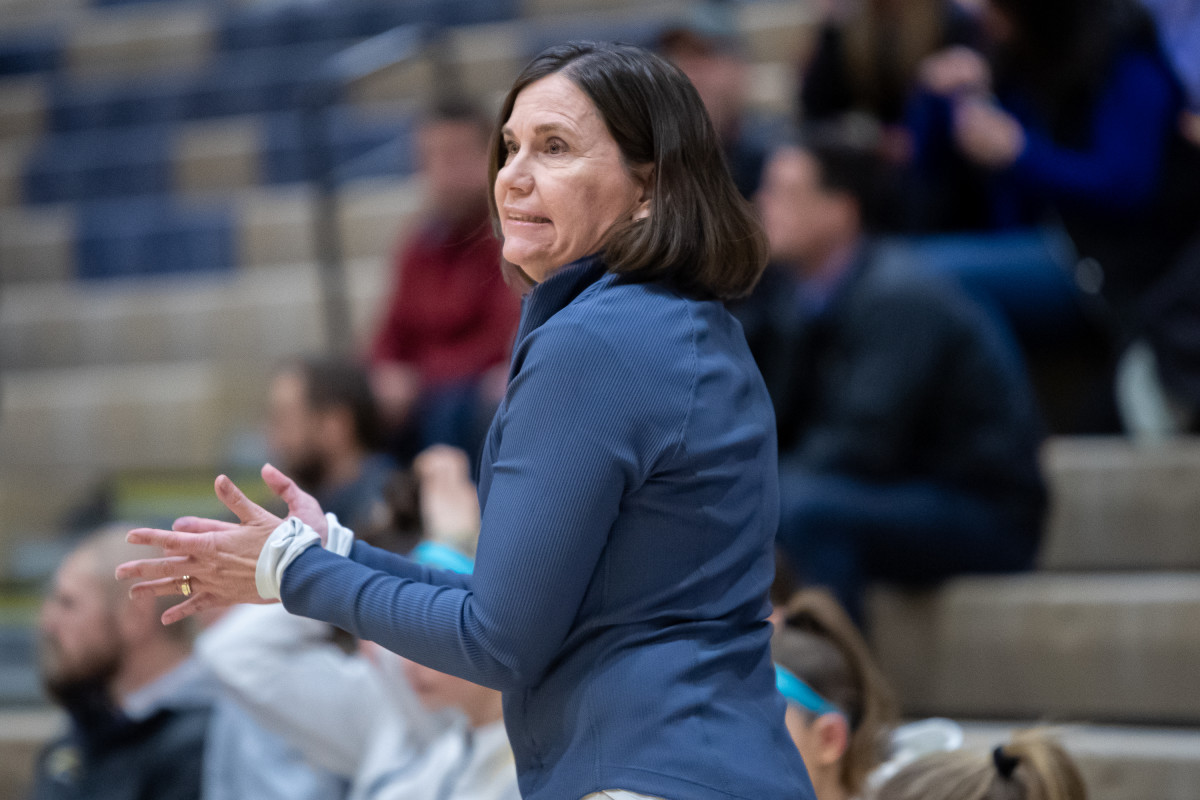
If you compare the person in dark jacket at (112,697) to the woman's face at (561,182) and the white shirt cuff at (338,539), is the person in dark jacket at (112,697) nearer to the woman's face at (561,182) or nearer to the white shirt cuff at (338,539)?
the white shirt cuff at (338,539)

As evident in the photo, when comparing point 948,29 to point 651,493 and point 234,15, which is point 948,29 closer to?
point 651,493

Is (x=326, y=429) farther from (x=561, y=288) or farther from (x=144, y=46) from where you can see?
(x=144, y=46)

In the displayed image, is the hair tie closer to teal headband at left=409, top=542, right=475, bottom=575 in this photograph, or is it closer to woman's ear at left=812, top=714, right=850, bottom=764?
woman's ear at left=812, top=714, right=850, bottom=764

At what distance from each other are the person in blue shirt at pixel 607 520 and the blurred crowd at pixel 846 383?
0.57m

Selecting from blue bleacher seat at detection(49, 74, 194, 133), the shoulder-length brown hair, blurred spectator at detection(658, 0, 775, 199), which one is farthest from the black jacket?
blue bleacher seat at detection(49, 74, 194, 133)

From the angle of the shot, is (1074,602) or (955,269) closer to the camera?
(1074,602)

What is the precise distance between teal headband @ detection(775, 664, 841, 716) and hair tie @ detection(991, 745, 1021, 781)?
0.70ft

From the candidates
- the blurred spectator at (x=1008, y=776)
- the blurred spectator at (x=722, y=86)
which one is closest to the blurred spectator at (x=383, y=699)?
the blurred spectator at (x=1008, y=776)

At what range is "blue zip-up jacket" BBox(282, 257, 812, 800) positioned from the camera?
3.13 ft

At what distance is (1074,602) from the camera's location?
2.55 m

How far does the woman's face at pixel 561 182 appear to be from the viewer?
1066 millimetres

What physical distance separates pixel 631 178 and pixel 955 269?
7.12 feet

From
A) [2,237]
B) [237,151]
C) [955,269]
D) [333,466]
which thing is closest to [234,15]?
[237,151]

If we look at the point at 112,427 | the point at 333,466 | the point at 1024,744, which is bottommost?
the point at 112,427
